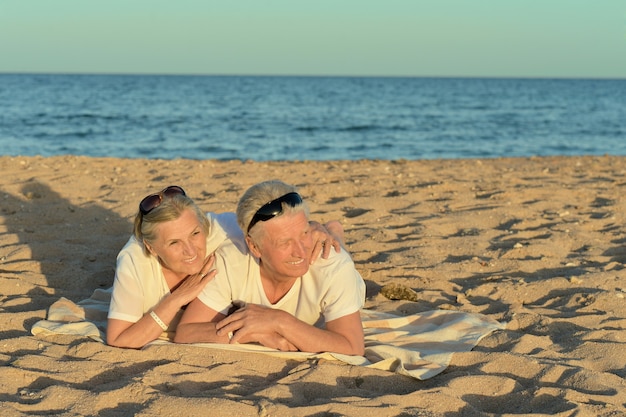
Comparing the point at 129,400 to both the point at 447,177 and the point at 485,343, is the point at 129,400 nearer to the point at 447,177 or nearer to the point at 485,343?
the point at 485,343

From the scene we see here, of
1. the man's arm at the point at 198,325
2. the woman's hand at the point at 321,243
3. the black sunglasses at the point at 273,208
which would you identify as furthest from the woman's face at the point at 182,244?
the woman's hand at the point at 321,243

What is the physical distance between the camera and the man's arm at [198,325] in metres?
4.12

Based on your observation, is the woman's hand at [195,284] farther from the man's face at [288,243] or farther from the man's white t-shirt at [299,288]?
the man's face at [288,243]

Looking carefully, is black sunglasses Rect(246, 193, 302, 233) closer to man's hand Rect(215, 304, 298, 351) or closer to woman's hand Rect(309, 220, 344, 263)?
woman's hand Rect(309, 220, 344, 263)

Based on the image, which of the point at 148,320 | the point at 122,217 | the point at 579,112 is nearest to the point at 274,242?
the point at 148,320

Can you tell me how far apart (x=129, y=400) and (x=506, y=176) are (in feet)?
25.4

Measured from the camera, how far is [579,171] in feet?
35.9

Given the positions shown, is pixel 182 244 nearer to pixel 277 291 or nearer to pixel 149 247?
pixel 149 247

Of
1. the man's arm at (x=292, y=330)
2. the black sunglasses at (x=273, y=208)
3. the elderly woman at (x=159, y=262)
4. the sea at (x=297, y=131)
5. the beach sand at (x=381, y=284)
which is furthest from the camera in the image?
the sea at (x=297, y=131)

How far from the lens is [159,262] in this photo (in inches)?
175

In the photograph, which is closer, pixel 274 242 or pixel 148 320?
pixel 274 242

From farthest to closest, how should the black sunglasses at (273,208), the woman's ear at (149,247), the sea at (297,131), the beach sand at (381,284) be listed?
the sea at (297,131) → the woman's ear at (149,247) → the black sunglasses at (273,208) → the beach sand at (381,284)

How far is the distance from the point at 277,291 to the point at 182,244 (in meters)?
0.62

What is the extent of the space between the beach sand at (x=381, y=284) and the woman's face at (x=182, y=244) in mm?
477
